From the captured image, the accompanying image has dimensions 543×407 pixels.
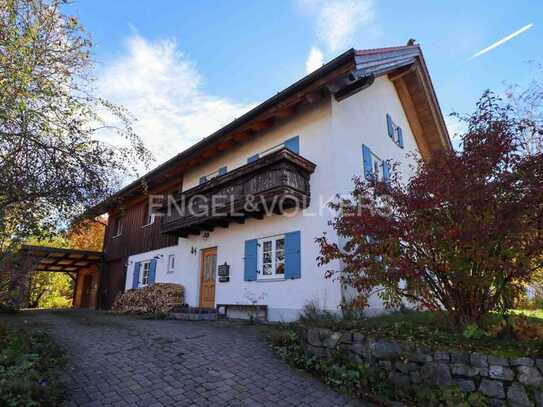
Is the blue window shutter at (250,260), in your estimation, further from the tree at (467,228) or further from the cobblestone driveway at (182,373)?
the tree at (467,228)

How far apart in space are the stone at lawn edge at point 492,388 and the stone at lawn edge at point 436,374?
0.35 metres

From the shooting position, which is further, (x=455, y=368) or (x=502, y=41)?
(x=502, y=41)

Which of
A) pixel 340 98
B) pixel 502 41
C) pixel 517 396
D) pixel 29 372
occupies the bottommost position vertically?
pixel 517 396

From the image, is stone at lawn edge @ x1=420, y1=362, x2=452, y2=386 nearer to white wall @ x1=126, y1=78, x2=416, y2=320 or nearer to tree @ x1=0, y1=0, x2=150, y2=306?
white wall @ x1=126, y1=78, x2=416, y2=320

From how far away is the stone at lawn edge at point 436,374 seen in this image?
4.04m

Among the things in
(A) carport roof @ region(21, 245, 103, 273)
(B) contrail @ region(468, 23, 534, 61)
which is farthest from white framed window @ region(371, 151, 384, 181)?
(A) carport roof @ region(21, 245, 103, 273)

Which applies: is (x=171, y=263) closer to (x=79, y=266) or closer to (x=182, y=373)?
(x=182, y=373)

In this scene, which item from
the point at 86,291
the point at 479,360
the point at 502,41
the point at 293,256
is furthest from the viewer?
the point at 86,291

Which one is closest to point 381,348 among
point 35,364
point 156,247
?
point 35,364

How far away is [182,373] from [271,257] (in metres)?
4.81

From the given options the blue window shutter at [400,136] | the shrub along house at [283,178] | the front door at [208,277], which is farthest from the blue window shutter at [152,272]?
the blue window shutter at [400,136]

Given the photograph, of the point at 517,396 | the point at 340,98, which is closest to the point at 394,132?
the point at 340,98

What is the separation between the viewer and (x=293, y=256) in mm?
8438

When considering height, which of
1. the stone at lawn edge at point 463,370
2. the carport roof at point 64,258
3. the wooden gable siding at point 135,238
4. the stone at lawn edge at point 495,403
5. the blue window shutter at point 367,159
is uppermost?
the blue window shutter at point 367,159
